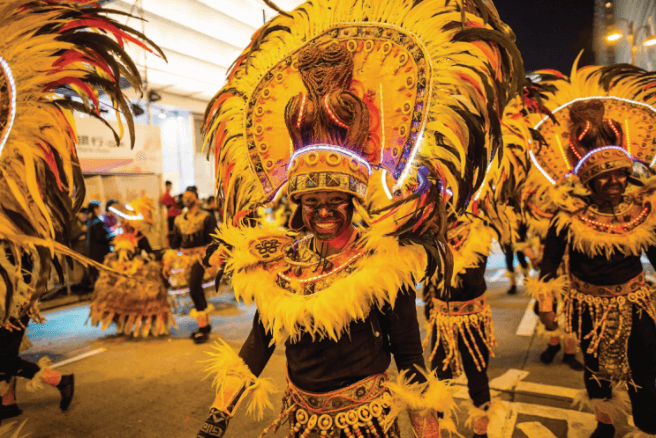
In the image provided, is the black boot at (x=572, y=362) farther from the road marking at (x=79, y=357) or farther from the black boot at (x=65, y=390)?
the road marking at (x=79, y=357)

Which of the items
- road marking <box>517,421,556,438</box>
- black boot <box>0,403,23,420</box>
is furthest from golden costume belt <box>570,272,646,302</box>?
black boot <box>0,403,23,420</box>

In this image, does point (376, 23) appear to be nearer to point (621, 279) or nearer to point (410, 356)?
point (410, 356)

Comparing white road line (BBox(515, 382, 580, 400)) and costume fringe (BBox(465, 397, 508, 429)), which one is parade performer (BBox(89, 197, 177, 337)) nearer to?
costume fringe (BBox(465, 397, 508, 429))

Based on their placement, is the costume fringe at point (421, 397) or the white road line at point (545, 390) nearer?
the costume fringe at point (421, 397)

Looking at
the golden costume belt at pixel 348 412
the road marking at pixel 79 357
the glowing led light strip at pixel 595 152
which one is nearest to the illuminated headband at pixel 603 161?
the glowing led light strip at pixel 595 152

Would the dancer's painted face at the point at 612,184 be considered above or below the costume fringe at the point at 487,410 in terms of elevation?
above

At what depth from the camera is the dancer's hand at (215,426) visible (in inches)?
61.4

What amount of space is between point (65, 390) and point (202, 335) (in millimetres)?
1985

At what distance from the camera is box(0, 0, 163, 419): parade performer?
1759 millimetres

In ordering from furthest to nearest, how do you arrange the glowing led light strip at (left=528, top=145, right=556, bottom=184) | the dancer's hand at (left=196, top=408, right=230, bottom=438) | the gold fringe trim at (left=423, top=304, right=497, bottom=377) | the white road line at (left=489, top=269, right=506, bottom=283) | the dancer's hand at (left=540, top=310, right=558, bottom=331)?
the white road line at (left=489, top=269, right=506, bottom=283), the glowing led light strip at (left=528, top=145, right=556, bottom=184), the gold fringe trim at (left=423, top=304, right=497, bottom=377), the dancer's hand at (left=540, top=310, right=558, bottom=331), the dancer's hand at (left=196, top=408, right=230, bottom=438)

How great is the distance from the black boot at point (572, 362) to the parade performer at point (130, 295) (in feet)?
17.4

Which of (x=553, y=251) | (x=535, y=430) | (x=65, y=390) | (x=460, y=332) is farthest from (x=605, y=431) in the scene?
(x=65, y=390)

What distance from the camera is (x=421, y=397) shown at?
5.22 feet

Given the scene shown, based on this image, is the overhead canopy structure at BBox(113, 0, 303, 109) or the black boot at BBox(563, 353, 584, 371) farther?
the overhead canopy structure at BBox(113, 0, 303, 109)
